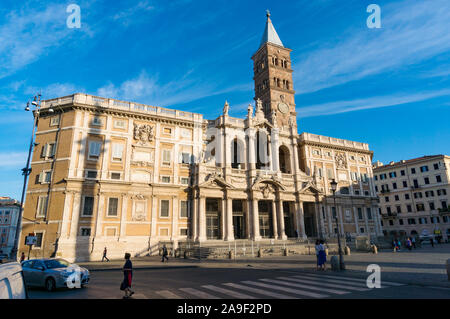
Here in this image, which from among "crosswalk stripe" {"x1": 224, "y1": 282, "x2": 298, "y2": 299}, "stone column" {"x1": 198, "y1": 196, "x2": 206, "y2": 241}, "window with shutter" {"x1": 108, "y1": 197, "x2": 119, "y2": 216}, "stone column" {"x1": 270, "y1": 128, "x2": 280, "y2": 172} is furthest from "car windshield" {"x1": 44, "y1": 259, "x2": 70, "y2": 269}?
"stone column" {"x1": 270, "y1": 128, "x2": 280, "y2": 172}

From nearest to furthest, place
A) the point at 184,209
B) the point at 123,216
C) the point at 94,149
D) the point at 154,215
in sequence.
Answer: the point at 123,216 < the point at 94,149 < the point at 154,215 < the point at 184,209

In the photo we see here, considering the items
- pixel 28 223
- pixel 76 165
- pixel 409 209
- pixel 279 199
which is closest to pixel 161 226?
pixel 76 165

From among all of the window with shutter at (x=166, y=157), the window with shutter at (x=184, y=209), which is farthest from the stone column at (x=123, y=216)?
the window with shutter at (x=184, y=209)

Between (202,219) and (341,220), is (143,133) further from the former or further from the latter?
(341,220)

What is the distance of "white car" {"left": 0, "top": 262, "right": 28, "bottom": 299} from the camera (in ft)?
12.1

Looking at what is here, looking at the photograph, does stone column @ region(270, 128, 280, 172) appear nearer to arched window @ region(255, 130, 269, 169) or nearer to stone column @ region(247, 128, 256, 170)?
arched window @ region(255, 130, 269, 169)

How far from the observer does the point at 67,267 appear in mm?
12555

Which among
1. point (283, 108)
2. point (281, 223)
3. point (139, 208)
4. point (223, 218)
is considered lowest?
point (281, 223)

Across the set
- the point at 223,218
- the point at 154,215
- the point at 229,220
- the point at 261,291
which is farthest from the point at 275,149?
the point at 261,291

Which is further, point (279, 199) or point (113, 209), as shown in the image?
point (279, 199)

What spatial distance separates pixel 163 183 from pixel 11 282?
2996 cm

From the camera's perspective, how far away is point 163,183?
33500 mm
